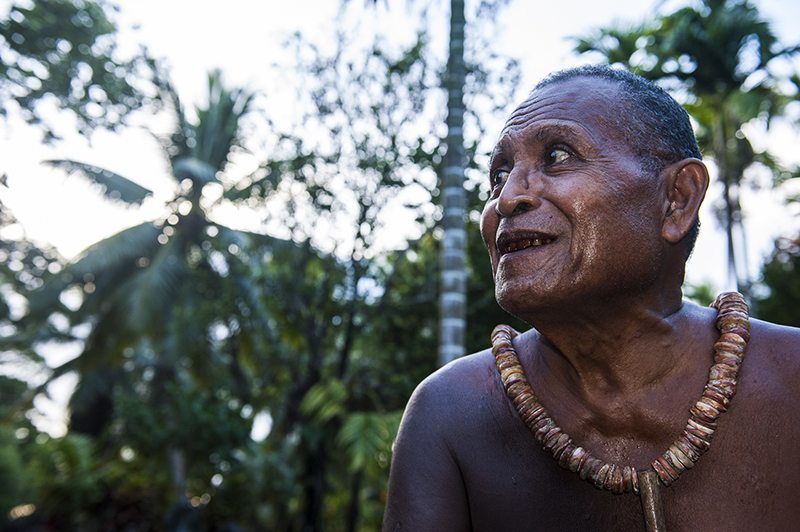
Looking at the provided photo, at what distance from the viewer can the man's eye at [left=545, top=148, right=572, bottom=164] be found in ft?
5.47

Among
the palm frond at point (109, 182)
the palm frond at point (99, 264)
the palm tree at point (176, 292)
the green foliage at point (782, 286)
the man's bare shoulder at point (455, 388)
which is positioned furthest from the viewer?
the palm frond at point (109, 182)

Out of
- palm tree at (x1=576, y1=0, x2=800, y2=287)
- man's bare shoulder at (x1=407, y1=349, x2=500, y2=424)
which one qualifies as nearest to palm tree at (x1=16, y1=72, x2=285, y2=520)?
palm tree at (x1=576, y1=0, x2=800, y2=287)

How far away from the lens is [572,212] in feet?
5.22

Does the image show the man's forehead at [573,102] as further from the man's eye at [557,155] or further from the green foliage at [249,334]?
→ the green foliage at [249,334]

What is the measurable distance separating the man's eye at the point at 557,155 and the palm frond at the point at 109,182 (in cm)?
1918

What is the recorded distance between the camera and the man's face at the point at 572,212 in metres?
1.57

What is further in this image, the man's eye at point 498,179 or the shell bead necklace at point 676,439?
the man's eye at point 498,179

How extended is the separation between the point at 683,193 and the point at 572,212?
285mm

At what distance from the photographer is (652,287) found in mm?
1657

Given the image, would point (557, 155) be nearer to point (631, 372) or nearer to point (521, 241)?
point (521, 241)

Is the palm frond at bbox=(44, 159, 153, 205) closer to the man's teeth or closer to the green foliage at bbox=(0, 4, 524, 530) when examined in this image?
the green foliage at bbox=(0, 4, 524, 530)

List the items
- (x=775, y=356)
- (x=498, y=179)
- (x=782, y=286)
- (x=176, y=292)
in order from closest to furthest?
(x=775, y=356) < (x=498, y=179) < (x=782, y=286) < (x=176, y=292)

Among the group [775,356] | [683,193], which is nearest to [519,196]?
[683,193]

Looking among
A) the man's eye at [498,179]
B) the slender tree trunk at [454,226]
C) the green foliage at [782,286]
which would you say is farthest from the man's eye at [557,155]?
the green foliage at [782,286]
